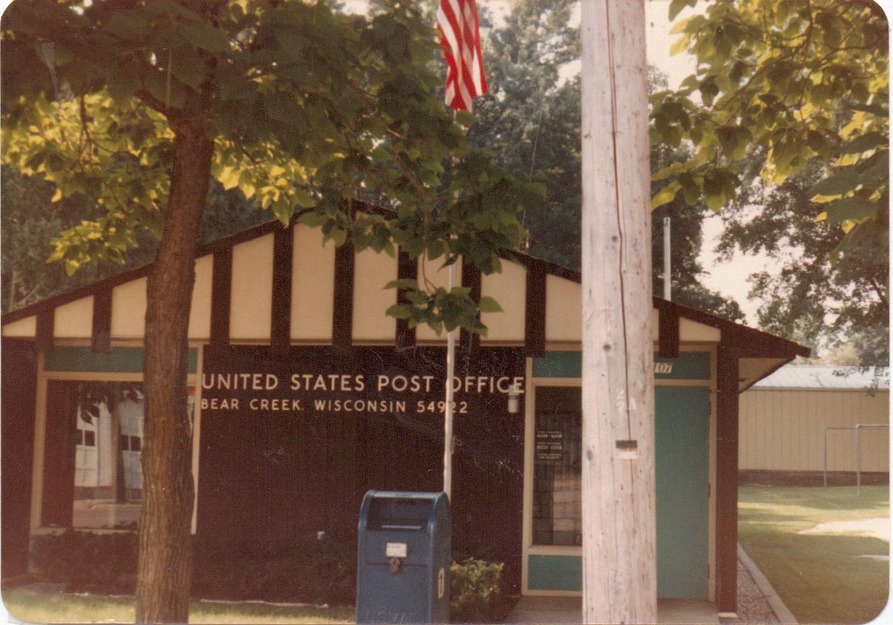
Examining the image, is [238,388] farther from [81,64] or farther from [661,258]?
[661,258]

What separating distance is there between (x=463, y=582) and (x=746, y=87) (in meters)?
5.28

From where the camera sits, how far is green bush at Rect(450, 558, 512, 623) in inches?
365

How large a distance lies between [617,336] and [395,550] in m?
3.60

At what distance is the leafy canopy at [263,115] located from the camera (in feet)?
18.2

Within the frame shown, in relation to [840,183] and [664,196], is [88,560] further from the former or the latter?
[840,183]

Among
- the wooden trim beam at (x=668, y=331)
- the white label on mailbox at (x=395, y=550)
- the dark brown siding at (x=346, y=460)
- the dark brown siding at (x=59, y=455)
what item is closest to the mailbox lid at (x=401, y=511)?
the white label on mailbox at (x=395, y=550)

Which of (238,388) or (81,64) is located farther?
(238,388)

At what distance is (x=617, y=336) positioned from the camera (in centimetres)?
378

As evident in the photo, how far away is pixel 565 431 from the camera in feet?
34.9

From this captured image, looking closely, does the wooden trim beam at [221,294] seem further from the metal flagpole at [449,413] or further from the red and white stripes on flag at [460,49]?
the red and white stripes on flag at [460,49]

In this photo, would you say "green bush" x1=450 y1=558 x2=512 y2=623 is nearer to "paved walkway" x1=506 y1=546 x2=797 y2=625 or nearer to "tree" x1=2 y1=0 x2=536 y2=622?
"paved walkway" x1=506 y1=546 x2=797 y2=625

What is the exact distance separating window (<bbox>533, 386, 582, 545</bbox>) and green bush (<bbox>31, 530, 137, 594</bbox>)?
4538 mm

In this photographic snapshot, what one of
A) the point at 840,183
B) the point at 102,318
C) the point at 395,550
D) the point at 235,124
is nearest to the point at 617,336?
Answer: the point at 840,183

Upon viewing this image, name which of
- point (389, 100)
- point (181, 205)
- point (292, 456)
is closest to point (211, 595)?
point (292, 456)
